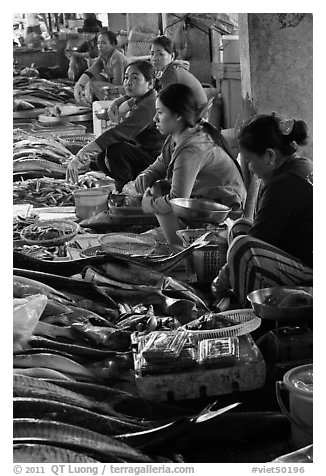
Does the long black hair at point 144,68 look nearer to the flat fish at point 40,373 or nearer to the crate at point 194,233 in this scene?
the crate at point 194,233

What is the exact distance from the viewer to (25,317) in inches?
136

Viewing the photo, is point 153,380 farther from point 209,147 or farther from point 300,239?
point 209,147

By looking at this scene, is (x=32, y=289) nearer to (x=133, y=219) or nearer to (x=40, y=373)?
(x=40, y=373)

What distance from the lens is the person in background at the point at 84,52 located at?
49.8 ft

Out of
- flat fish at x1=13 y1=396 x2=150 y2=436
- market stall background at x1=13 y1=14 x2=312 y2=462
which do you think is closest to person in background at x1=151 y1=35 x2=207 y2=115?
market stall background at x1=13 y1=14 x2=312 y2=462

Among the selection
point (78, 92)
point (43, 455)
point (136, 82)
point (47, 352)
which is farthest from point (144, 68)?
point (78, 92)

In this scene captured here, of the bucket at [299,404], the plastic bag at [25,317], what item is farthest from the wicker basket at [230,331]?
the plastic bag at [25,317]

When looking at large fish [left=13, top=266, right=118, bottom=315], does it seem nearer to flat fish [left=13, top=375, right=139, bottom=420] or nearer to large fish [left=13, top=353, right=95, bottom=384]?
large fish [left=13, top=353, right=95, bottom=384]

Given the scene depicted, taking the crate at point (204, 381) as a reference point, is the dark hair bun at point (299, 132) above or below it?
above

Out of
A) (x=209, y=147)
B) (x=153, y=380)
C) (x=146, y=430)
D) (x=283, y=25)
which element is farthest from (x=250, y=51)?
(x=146, y=430)

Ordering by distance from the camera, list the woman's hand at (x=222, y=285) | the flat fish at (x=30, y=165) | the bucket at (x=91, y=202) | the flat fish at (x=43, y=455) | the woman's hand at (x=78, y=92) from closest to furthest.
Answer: the flat fish at (x=43, y=455)
the woman's hand at (x=222, y=285)
the bucket at (x=91, y=202)
the flat fish at (x=30, y=165)
the woman's hand at (x=78, y=92)

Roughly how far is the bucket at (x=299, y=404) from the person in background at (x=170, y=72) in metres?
2.91

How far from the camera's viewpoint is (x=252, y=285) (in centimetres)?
405
